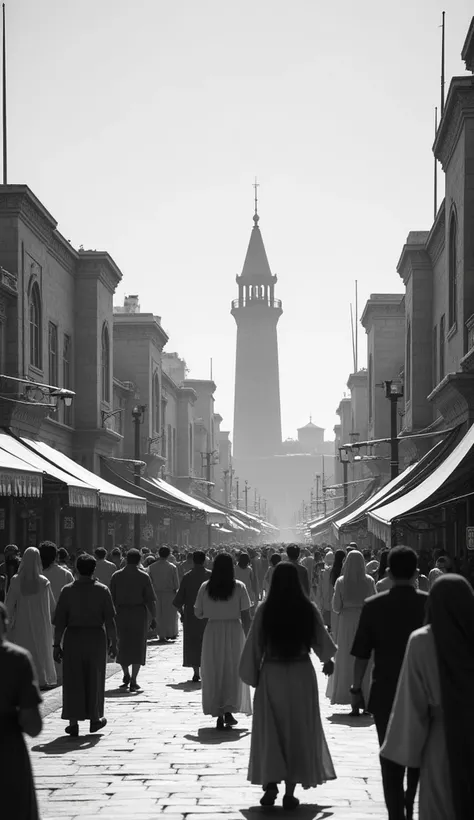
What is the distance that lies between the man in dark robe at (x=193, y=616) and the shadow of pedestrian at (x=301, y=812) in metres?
7.73

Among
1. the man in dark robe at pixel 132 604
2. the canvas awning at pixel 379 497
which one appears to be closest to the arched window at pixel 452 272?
the canvas awning at pixel 379 497

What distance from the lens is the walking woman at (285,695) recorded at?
8.34 meters

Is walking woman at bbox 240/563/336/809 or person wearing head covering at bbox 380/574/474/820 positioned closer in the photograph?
person wearing head covering at bbox 380/574/474/820

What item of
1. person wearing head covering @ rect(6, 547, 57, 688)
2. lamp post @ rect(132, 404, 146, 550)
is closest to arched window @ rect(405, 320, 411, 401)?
lamp post @ rect(132, 404, 146, 550)

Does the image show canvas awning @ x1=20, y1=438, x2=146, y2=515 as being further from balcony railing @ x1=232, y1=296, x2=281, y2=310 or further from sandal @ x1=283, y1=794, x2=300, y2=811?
balcony railing @ x1=232, y1=296, x2=281, y2=310

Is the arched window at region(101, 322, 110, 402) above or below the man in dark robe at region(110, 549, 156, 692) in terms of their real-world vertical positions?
above

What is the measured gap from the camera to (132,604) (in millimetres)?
15188

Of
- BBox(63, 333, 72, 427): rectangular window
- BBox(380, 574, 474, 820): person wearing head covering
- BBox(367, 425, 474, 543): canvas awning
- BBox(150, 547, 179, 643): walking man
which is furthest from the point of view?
BBox(63, 333, 72, 427): rectangular window

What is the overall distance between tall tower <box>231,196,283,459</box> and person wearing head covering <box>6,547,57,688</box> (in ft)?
443

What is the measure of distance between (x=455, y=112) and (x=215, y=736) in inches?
648

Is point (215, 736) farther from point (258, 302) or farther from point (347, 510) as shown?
point (258, 302)

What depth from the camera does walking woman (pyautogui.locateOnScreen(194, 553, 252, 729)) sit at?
40.5 ft

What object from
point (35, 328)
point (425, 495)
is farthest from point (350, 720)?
point (35, 328)

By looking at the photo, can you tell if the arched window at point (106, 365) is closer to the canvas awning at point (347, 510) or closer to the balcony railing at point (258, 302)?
the canvas awning at point (347, 510)
